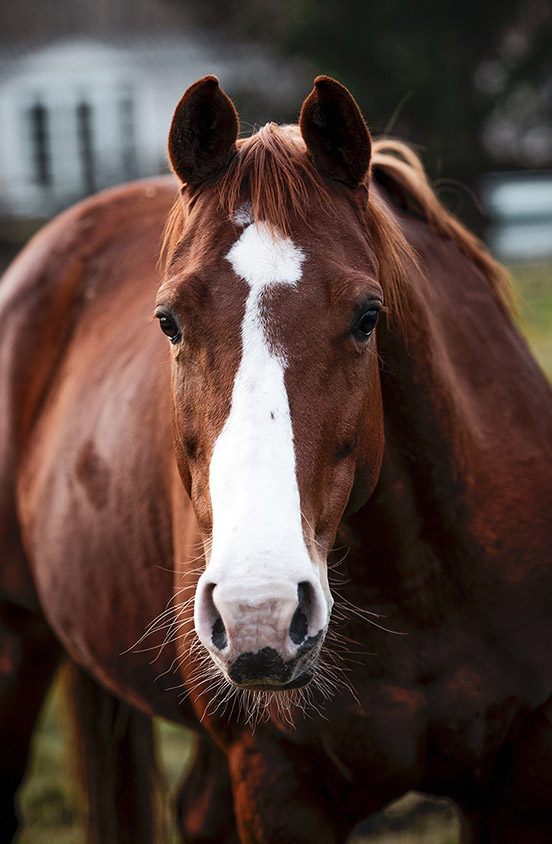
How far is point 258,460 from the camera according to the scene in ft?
5.40

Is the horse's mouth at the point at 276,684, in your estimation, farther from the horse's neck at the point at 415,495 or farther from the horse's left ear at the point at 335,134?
the horse's left ear at the point at 335,134

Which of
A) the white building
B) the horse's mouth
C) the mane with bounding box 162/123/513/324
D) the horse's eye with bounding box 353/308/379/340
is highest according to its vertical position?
the white building

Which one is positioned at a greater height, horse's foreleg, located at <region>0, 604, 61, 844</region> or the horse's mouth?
the horse's mouth

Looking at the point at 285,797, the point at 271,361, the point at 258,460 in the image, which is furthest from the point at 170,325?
the point at 285,797

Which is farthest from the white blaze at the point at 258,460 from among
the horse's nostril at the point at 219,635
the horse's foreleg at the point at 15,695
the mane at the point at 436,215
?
the horse's foreleg at the point at 15,695

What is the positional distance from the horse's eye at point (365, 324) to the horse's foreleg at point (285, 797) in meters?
0.97

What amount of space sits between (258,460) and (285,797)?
37.5 inches

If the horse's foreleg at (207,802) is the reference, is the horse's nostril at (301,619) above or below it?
above

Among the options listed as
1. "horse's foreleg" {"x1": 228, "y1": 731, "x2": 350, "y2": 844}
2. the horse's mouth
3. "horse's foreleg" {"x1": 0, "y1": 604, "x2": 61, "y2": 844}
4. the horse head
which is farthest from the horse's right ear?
"horse's foreleg" {"x1": 0, "y1": 604, "x2": 61, "y2": 844}

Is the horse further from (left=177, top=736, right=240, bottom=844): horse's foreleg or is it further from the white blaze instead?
(left=177, top=736, right=240, bottom=844): horse's foreleg

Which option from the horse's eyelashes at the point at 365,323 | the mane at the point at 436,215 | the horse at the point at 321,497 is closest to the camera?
the horse at the point at 321,497

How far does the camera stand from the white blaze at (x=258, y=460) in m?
1.57

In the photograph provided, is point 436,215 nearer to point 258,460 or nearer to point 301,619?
point 258,460

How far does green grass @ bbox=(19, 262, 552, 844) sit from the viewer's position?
3.63 meters
